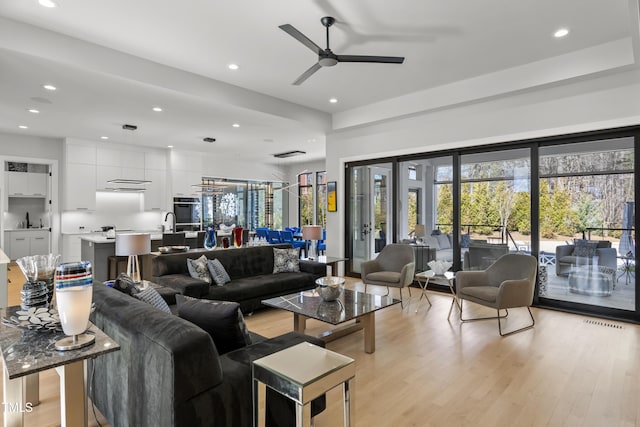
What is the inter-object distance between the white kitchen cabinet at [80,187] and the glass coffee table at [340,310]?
22.3 feet

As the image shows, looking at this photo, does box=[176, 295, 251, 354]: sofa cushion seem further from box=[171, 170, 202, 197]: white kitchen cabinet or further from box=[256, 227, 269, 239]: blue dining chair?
box=[171, 170, 202, 197]: white kitchen cabinet

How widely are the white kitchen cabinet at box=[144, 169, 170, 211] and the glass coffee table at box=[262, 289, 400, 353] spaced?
22.5 ft

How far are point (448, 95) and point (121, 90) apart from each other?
15.1ft

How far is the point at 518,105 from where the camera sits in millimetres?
4926

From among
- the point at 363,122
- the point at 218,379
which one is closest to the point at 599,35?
the point at 363,122

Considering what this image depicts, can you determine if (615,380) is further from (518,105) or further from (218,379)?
(518,105)

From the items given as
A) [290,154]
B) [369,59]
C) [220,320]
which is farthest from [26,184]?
[220,320]

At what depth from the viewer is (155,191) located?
9.23 meters

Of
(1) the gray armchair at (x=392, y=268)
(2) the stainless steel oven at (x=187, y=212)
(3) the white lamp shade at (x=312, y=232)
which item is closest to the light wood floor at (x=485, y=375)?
(1) the gray armchair at (x=392, y=268)

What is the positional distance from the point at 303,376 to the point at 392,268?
13.4 feet

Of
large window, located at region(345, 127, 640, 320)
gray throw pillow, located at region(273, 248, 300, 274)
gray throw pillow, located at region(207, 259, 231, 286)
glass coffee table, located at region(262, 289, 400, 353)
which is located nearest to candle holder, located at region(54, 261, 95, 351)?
glass coffee table, located at region(262, 289, 400, 353)

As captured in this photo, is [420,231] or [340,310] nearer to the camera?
[340,310]

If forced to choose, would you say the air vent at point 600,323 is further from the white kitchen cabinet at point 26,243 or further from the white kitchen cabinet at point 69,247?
the white kitchen cabinet at point 26,243

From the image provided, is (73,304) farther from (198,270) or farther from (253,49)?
(253,49)
